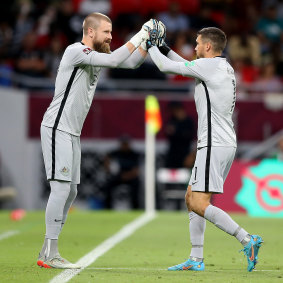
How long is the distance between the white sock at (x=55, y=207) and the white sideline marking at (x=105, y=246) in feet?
1.35

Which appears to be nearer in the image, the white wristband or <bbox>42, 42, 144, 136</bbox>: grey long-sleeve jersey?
the white wristband

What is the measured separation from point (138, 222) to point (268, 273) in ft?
21.8

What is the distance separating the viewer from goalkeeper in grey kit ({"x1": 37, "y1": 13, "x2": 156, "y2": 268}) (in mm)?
8031

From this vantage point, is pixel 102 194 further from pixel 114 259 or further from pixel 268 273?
pixel 268 273

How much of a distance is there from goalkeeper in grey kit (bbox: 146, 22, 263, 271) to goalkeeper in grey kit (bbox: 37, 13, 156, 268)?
39 cm

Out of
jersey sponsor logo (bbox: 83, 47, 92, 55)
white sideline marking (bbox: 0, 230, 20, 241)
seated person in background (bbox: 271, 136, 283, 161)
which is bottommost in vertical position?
white sideline marking (bbox: 0, 230, 20, 241)

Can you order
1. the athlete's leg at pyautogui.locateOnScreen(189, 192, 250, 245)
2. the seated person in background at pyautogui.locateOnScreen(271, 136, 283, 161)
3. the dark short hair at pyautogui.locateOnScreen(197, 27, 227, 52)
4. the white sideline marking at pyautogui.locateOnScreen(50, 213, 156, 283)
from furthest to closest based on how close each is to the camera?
1. the seated person in background at pyautogui.locateOnScreen(271, 136, 283, 161)
2. the dark short hair at pyautogui.locateOnScreen(197, 27, 227, 52)
3. the athlete's leg at pyautogui.locateOnScreen(189, 192, 250, 245)
4. the white sideline marking at pyautogui.locateOnScreen(50, 213, 156, 283)

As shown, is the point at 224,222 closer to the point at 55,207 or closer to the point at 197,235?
the point at 197,235

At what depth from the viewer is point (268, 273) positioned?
25.7 feet

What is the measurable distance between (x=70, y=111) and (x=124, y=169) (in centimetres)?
1023

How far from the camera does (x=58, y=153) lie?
26.5ft

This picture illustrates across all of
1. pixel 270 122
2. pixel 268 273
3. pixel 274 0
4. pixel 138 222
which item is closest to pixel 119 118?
pixel 270 122

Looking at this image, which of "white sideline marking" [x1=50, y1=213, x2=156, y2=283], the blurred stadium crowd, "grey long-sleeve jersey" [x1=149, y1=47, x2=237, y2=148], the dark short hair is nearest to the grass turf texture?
"white sideline marking" [x1=50, y1=213, x2=156, y2=283]

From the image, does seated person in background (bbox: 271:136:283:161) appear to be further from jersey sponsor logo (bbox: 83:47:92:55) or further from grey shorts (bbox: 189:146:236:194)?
jersey sponsor logo (bbox: 83:47:92:55)
